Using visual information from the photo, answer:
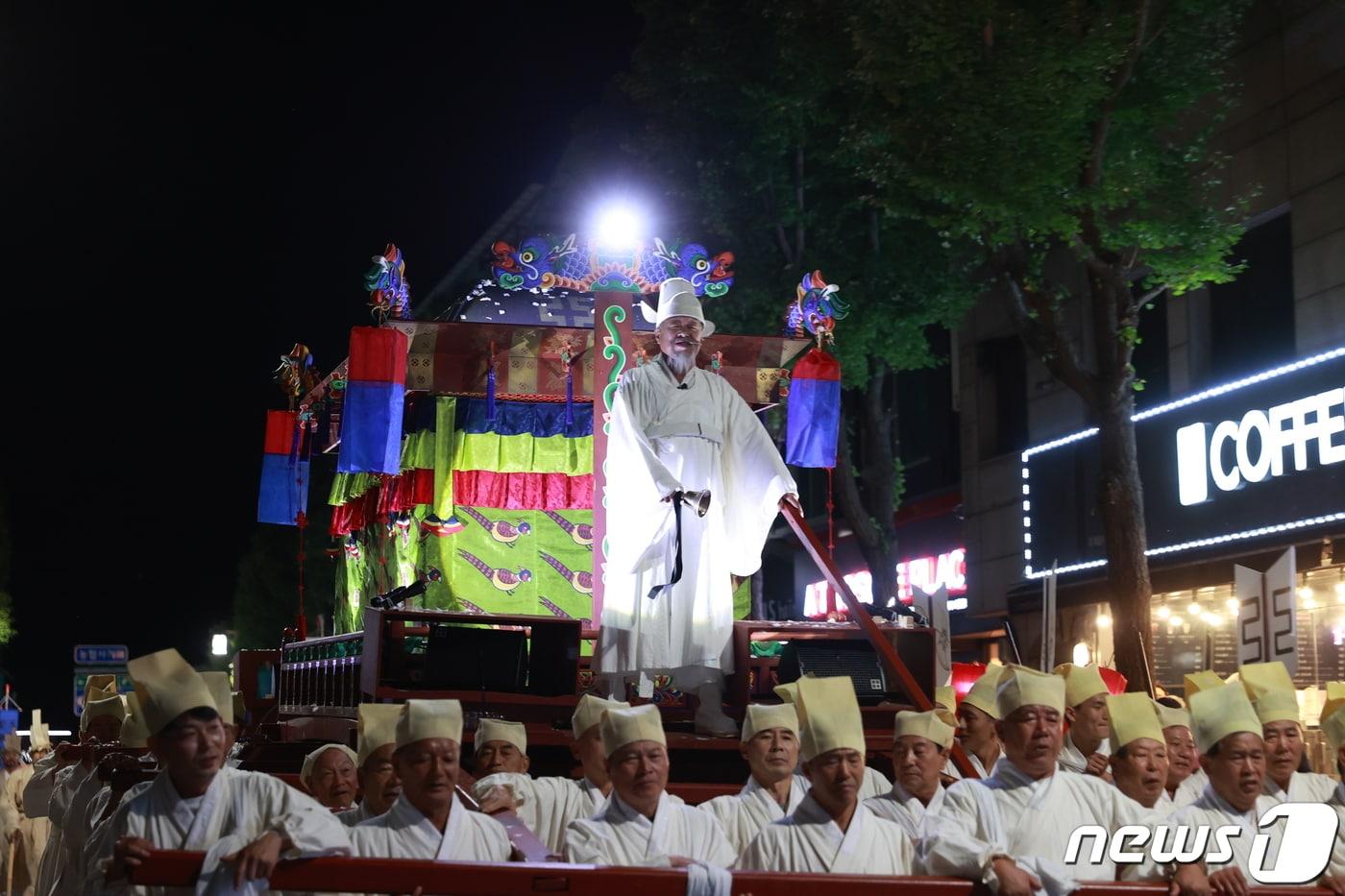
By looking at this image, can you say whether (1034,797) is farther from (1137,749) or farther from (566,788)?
(566,788)

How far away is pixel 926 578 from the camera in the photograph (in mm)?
27797

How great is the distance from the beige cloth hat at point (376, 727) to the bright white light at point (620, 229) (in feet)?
18.6

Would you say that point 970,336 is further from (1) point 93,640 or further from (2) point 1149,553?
(1) point 93,640

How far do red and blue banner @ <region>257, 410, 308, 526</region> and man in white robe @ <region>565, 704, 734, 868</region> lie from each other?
8459 millimetres

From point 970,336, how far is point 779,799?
20.8 meters

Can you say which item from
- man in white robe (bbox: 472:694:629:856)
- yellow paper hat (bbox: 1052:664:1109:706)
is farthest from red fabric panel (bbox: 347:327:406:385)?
yellow paper hat (bbox: 1052:664:1109:706)

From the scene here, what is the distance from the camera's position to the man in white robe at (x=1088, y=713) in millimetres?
7418

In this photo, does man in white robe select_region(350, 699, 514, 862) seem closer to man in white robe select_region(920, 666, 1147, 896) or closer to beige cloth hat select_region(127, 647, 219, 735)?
beige cloth hat select_region(127, 647, 219, 735)

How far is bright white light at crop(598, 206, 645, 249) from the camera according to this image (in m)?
11.1

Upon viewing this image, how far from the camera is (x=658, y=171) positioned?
74.0ft

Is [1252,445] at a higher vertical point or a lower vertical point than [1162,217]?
lower

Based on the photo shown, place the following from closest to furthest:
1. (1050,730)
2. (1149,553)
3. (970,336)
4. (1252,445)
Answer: (1050,730) → (1252,445) → (1149,553) → (970,336)

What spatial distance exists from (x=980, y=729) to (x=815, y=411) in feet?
12.9

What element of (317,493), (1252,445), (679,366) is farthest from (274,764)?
(317,493)
